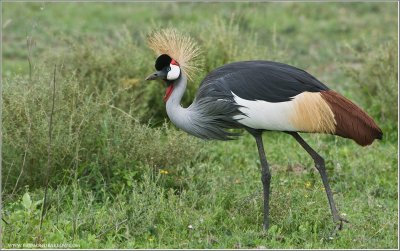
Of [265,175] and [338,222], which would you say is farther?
[265,175]

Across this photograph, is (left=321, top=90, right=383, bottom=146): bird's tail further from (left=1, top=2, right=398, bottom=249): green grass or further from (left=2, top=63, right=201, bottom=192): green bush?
(left=2, top=63, right=201, bottom=192): green bush

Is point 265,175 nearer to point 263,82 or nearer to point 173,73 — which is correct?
point 263,82

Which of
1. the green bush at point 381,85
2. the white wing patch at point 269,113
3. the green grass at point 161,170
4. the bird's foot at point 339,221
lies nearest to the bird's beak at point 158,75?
→ the green grass at point 161,170

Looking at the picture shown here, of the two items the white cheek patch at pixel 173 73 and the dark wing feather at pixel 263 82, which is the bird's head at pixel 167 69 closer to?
the white cheek patch at pixel 173 73

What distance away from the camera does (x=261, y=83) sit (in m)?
4.98

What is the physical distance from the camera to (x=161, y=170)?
18.5 feet

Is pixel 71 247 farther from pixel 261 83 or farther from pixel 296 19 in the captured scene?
pixel 296 19

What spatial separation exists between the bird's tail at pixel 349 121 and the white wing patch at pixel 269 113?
255 millimetres

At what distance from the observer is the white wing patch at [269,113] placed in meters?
4.94

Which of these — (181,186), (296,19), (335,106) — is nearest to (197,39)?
(181,186)

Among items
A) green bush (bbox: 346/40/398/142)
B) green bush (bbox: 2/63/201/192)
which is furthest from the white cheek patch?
green bush (bbox: 346/40/398/142)

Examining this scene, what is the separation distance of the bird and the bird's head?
0.17 meters

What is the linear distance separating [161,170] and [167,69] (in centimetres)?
78

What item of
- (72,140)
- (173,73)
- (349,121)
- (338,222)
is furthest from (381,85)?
(72,140)
